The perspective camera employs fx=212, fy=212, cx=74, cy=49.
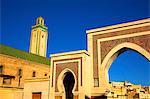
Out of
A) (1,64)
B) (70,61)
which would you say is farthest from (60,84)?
(1,64)

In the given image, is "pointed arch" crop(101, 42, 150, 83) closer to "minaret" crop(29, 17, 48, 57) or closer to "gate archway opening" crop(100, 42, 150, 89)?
"gate archway opening" crop(100, 42, 150, 89)

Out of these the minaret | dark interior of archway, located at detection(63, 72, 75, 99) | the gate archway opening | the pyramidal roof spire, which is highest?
the pyramidal roof spire

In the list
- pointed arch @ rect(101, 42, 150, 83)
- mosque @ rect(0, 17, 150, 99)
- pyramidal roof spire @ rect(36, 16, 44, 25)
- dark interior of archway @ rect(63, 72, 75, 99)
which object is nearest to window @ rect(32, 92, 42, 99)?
mosque @ rect(0, 17, 150, 99)

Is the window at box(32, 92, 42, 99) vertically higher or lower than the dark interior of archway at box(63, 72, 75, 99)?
lower

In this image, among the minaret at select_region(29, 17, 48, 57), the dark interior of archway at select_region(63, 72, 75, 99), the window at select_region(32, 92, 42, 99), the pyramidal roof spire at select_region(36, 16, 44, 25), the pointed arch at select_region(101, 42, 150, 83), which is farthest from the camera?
the pyramidal roof spire at select_region(36, 16, 44, 25)

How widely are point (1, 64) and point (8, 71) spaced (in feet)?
4.83

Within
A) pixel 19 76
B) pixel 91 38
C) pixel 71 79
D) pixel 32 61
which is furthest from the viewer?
pixel 32 61

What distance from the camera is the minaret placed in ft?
176

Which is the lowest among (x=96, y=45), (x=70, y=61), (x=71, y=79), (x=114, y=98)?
(x=114, y=98)

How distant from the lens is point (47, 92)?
20875 mm

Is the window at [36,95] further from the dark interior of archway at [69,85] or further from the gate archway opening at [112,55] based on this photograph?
the gate archway opening at [112,55]

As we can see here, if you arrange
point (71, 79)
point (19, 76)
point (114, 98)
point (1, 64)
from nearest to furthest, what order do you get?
point (114, 98) → point (71, 79) → point (1, 64) → point (19, 76)

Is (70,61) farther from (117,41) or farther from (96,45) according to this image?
(117,41)

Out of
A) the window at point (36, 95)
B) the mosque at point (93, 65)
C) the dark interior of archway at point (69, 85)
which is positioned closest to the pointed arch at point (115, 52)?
the mosque at point (93, 65)
